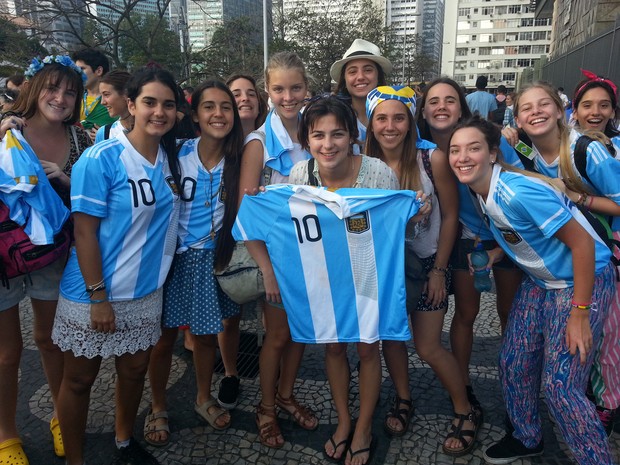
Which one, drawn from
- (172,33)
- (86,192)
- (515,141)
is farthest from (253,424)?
(172,33)

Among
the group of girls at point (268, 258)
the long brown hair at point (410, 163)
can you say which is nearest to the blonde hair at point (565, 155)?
the group of girls at point (268, 258)

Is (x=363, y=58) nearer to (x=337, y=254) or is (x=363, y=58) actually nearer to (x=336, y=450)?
(x=337, y=254)

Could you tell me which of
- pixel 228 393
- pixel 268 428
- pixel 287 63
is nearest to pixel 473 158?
pixel 287 63

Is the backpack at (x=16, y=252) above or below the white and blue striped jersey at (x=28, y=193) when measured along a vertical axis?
below

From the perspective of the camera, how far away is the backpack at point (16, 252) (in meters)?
2.27

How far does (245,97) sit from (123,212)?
1563mm

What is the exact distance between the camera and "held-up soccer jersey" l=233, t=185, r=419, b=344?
2.35 metres

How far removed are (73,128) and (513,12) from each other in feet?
309

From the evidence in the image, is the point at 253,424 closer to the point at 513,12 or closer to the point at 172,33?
the point at 172,33

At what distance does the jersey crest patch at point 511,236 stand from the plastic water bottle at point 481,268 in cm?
25

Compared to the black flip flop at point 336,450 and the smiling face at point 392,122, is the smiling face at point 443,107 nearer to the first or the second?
the smiling face at point 392,122

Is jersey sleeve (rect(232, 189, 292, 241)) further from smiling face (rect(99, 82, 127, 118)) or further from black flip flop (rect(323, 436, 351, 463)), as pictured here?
smiling face (rect(99, 82, 127, 118))

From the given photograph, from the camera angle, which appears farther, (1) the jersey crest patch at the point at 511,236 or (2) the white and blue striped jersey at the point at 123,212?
(1) the jersey crest patch at the point at 511,236

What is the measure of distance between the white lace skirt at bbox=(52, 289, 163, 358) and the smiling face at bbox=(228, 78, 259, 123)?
157 centimetres
